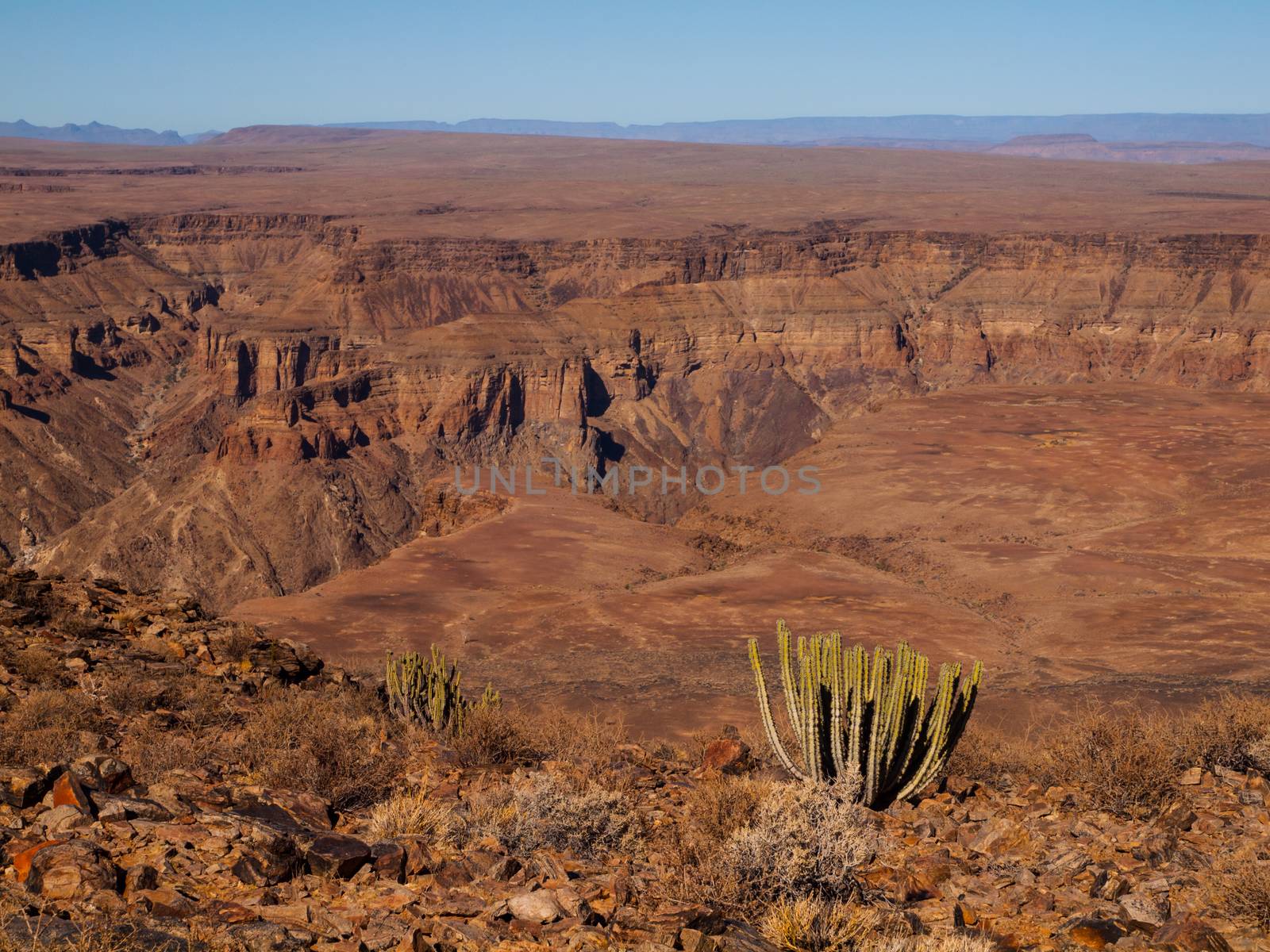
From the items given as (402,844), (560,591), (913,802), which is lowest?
(560,591)

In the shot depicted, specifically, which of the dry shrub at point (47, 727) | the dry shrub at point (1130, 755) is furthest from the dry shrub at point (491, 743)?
the dry shrub at point (1130, 755)

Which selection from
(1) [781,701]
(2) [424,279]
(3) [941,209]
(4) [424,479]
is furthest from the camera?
(3) [941,209]

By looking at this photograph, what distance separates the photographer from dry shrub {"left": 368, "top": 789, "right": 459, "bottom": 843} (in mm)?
10445

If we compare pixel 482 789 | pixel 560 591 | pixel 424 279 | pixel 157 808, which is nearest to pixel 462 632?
pixel 560 591

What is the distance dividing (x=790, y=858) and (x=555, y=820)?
219 centimetres

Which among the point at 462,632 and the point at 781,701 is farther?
the point at 462,632

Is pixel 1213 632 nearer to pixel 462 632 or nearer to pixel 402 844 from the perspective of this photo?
pixel 462 632

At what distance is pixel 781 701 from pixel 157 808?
20.5m

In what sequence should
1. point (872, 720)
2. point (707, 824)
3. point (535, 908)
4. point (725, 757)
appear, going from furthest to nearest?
1. point (725, 757)
2. point (872, 720)
3. point (707, 824)
4. point (535, 908)

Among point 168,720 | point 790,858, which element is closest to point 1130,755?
point 790,858

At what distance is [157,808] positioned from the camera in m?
9.98

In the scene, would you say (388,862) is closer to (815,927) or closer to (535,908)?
(535,908)

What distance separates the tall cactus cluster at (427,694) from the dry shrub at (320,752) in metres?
1.56

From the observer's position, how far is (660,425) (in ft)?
322
